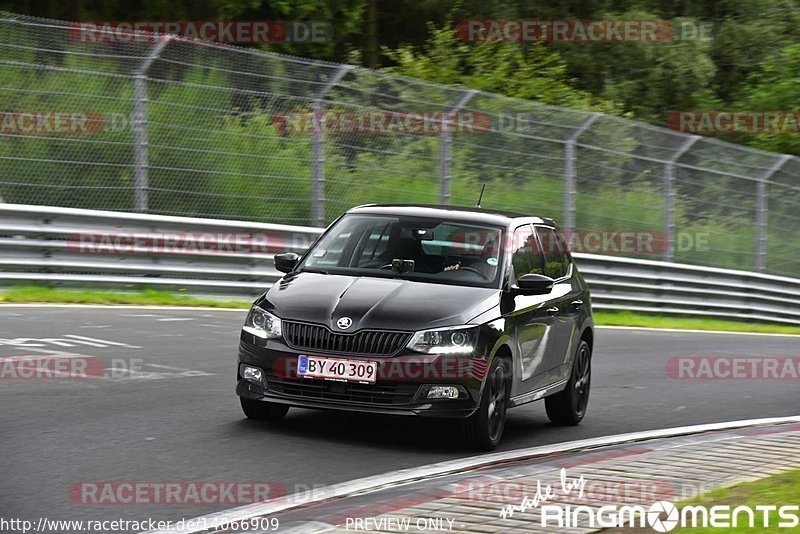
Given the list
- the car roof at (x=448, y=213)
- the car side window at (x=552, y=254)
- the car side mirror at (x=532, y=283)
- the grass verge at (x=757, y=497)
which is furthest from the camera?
the car side window at (x=552, y=254)

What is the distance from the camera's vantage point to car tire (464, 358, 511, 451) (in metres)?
8.98

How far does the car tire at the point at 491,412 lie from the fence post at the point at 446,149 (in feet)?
37.1

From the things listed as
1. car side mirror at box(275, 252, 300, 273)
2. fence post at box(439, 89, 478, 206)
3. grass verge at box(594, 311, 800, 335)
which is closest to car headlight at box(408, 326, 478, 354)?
car side mirror at box(275, 252, 300, 273)

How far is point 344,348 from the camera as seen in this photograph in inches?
346

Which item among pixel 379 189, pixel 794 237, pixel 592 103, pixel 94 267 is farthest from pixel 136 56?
pixel 592 103

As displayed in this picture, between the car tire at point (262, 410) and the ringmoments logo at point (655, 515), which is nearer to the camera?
the ringmoments logo at point (655, 515)

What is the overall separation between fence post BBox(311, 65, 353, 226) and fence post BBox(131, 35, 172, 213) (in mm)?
2367

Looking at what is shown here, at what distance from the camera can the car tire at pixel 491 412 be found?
29.5ft

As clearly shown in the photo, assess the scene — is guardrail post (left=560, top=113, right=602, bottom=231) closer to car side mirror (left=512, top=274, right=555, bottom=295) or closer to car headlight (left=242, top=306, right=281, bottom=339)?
car side mirror (left=512, top=274, right=555, bottom=295)

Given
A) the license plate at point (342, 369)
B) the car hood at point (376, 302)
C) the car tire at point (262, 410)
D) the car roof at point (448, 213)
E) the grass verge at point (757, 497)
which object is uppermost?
the car roof at point (448, 213)

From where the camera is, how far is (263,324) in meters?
9.13

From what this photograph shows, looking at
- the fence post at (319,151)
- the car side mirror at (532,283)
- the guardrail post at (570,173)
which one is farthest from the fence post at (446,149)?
the car side mirror at (532,283)

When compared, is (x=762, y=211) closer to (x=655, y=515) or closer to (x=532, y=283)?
(x=532, y=283)

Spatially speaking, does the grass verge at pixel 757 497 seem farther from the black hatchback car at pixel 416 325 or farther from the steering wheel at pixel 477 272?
the steering wheel at pixel 477 272
